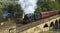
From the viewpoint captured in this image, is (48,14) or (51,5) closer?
(48,14)

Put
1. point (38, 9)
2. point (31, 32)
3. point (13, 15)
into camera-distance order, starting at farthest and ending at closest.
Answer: point (38, 9), point (13, 15), point (31, 32)

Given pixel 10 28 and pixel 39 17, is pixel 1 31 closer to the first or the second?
pixel 10 28

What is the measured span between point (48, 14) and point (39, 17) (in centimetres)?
393

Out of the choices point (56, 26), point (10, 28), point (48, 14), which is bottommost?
point (56, 26)

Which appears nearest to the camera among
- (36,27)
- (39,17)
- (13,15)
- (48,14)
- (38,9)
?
(36,27)

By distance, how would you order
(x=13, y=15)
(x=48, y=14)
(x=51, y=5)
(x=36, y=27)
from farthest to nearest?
(x=51, y=5)
(x=13, y=15)
(x=48, y=14)
(x=36, y=27)

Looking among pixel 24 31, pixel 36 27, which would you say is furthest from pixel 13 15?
pixel 24 31

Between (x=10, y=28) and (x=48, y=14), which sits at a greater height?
(x=10, y=28)

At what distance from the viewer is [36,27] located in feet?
79.3


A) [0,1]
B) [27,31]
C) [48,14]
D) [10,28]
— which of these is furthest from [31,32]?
[0,1]

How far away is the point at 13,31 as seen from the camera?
1883cm

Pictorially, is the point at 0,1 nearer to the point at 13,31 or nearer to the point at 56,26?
the point at 56,26

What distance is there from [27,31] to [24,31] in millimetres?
906

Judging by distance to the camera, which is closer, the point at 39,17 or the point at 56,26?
the point at 39,17
